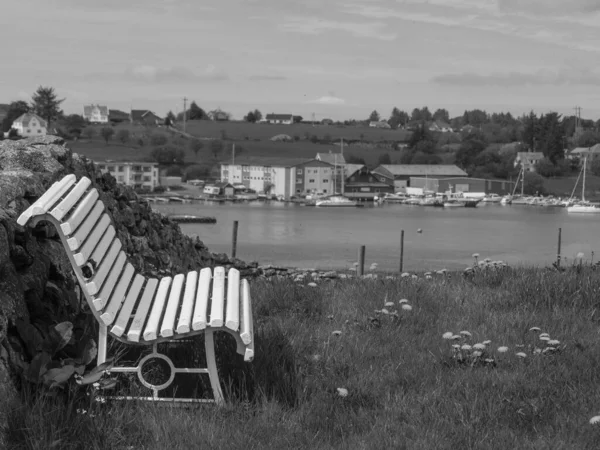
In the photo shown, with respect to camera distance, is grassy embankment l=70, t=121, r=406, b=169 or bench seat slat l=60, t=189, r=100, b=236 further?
grassy embankment l=70, t=121, r=406, b=169

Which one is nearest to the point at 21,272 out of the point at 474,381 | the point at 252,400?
the point at 252,400

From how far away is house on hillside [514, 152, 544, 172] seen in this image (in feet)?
372

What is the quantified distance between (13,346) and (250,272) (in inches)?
313

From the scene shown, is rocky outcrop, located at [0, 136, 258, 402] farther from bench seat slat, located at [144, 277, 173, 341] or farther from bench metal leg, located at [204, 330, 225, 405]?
bench metal leg, located at [204, 330, 225, 405]

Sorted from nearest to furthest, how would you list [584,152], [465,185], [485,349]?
[485,349]
[465,185]
[584,152]

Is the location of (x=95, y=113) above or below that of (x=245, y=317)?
above

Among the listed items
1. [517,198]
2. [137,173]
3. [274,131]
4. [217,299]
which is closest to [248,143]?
[274,131]

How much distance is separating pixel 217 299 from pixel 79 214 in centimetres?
67

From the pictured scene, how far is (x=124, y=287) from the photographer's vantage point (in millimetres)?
3713

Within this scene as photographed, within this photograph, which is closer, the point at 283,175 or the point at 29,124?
the point at 29,124

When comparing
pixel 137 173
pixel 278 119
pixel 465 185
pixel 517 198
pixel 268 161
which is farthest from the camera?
pixel 278 119

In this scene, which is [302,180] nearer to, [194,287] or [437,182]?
[437,182]

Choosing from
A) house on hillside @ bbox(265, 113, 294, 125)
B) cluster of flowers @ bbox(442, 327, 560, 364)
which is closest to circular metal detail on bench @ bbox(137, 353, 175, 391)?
cluster of flowers @ bbox(442, 327, 560, 364)

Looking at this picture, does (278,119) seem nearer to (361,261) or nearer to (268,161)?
(268,161)
